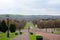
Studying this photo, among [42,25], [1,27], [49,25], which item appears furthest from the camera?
[42,25]

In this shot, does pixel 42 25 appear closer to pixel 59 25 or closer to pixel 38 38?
pixel 59 25

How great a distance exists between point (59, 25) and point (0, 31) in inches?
2718

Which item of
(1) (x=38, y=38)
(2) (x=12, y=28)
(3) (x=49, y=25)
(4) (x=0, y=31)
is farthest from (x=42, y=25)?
(1) (x=38, y=38)

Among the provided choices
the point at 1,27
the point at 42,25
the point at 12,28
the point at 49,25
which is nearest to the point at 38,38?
the point at 1,27

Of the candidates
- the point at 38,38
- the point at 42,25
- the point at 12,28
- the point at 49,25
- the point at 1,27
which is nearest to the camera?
the point at 38,38

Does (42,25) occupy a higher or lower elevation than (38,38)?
lower

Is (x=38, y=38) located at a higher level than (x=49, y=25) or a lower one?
higher

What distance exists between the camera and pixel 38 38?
1758 centimetres

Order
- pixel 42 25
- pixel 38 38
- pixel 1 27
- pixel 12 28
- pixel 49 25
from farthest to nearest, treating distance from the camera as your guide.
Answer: pixel 42 25, pixel 49 25, pixel 12 28, pixel 1 27, pixel 38 38

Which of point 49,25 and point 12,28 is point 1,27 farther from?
point 49,25

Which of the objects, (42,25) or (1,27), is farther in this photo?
(42,25)

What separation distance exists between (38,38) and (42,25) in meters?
103

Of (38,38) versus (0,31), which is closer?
(38,38)

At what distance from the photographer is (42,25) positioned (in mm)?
119938
